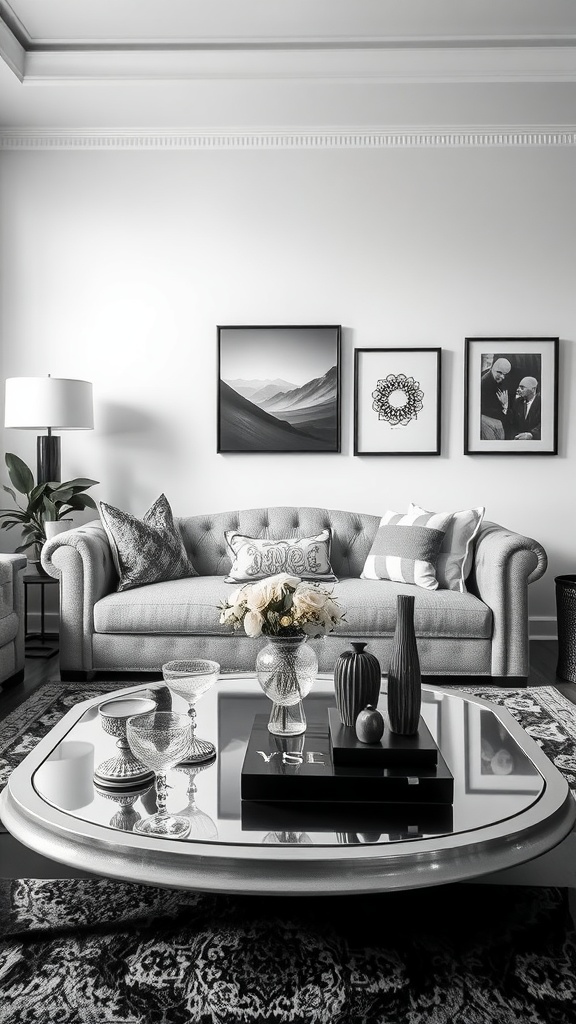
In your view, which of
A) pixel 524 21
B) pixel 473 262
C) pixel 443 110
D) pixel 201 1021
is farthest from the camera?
pixel 473 262

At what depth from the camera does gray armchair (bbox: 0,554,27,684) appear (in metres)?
3.32

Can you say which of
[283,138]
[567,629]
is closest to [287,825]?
[567,629]

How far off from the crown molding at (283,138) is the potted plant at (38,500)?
73.8 inches

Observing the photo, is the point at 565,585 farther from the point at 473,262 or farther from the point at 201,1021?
the point at 201,1021

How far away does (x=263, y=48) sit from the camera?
381 cm

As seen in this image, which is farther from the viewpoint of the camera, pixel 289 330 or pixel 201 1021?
pixel 289 330

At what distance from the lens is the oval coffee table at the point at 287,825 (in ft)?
4.35

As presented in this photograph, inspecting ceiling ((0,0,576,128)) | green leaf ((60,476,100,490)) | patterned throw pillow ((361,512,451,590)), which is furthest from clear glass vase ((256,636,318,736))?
ceiling ((0,0,576,128))

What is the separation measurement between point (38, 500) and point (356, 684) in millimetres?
2774

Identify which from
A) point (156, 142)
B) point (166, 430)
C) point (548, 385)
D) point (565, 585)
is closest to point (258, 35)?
point (156, 142)

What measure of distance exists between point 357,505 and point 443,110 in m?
2.22

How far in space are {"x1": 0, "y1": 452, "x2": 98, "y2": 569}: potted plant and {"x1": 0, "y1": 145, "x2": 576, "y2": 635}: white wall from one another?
32cm

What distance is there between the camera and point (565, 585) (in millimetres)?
3701

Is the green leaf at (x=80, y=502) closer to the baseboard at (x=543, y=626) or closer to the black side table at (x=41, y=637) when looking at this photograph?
the black side table at (x=41, y=637)
